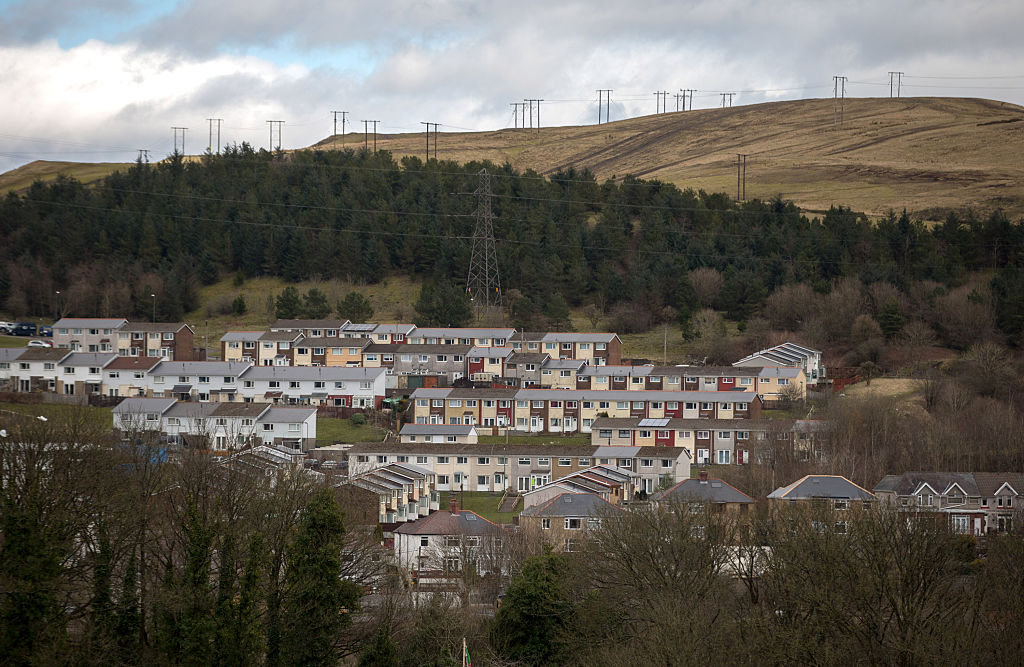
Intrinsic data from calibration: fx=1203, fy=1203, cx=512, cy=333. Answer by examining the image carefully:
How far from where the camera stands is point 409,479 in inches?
1364

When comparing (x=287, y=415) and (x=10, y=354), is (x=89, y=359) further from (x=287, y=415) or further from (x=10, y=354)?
(x=287, y=415)

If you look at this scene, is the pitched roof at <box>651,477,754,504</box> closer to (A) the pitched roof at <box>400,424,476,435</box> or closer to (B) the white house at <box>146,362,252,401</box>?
(A) the pitched roof at <box>400,424,476,435</box>

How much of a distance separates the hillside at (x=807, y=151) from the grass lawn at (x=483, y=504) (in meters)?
56.7

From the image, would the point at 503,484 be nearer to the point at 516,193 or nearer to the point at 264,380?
the point at 264,380

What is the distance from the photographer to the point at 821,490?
32250mm

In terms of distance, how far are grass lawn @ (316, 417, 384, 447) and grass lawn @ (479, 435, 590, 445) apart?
157 inches

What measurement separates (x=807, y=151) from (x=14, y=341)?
256 ft

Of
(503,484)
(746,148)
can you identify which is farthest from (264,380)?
(746,148)

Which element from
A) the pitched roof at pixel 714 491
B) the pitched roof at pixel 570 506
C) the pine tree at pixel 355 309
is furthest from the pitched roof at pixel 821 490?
the pine tree at pixel 355 309

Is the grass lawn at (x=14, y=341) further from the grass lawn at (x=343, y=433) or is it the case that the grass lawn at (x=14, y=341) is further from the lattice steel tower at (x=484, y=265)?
the lattice steel tower at (x=484, y=265)

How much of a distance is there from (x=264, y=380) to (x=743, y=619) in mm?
33515

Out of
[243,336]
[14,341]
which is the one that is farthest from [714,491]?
[14,341]

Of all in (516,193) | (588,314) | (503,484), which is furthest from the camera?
(516,193)

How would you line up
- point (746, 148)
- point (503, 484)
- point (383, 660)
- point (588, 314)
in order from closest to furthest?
point (383, 660) < point (503, 484) < point (588, 314) < point (746, 148)
